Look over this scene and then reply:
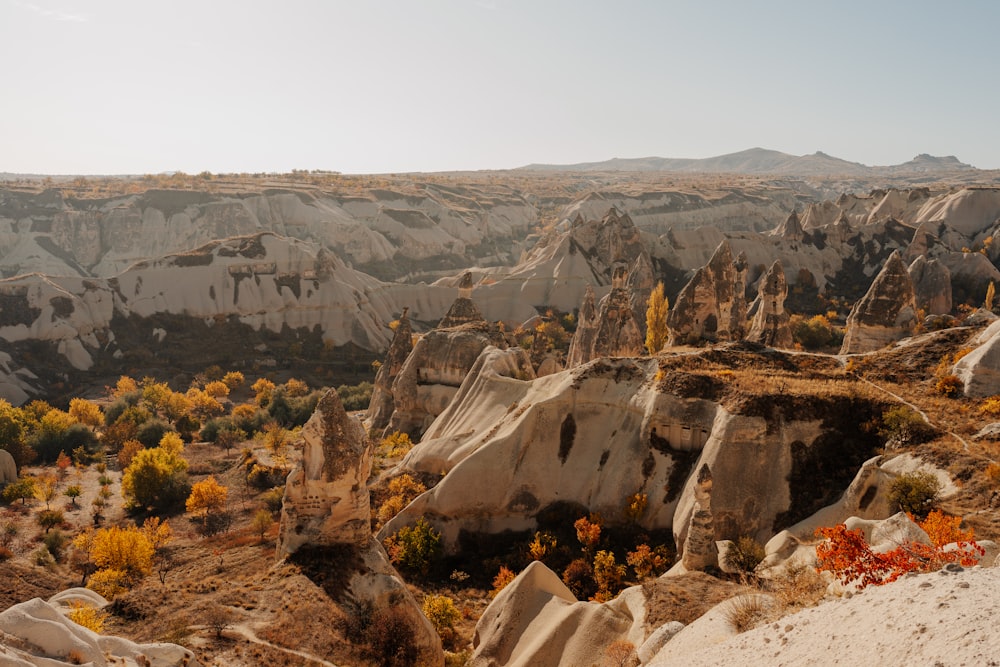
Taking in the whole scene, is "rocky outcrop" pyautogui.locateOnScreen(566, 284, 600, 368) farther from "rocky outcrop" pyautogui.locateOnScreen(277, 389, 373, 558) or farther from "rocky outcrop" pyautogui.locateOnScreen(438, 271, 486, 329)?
"rocky outcrop" pyautogui.locateOnScreen(277, 389, 373, 558)

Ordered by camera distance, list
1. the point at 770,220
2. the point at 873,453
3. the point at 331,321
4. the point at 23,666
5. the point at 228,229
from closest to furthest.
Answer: the point at 23,666
the point at 873,453
the point at 331,321
the point at 228,229
the point at 770,220

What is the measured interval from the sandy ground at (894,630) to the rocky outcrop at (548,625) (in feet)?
17.8

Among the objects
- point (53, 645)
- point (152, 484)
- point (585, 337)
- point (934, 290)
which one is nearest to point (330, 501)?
point (53, 645)

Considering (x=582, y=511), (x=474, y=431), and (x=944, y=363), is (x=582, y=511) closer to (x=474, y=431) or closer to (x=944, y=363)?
(x=474, y=431)

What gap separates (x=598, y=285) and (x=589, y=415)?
51.2 m

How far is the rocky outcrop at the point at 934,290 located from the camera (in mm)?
57844

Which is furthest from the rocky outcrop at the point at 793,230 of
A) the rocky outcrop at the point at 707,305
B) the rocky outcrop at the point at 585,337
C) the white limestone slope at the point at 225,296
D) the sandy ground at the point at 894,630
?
the sandy ground at the point at 894,630

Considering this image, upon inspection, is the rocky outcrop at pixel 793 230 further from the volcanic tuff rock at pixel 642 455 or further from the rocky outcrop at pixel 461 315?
the volcanic tuff rock at pixel 642 455

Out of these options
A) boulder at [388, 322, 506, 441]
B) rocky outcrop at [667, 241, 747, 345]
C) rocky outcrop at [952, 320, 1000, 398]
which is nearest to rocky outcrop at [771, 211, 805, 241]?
rocky outcrop at [667, 241, 747, 345]

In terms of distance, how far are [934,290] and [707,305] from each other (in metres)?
33.8

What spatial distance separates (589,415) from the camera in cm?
2722

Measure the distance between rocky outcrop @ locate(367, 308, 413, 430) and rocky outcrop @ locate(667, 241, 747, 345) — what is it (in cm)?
1743

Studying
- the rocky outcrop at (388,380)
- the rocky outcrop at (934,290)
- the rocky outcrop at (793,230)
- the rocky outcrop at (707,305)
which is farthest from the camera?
the rocky outcrop at (793,230)

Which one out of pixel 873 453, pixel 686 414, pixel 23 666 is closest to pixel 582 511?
pixel 686 414
